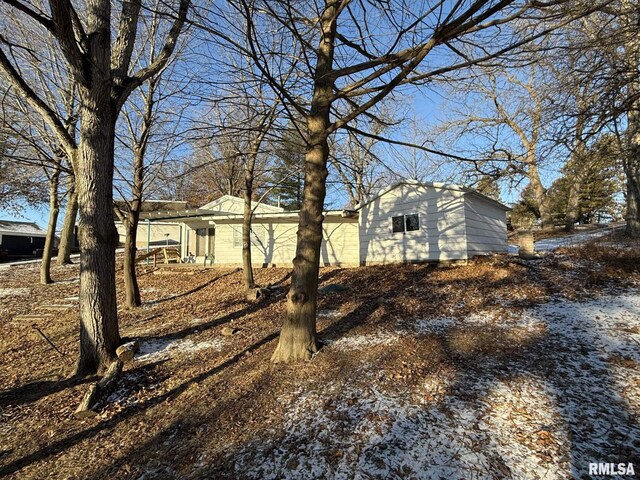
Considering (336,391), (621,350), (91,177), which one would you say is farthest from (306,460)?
(91,177)

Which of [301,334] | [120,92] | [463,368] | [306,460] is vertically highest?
[120,92]

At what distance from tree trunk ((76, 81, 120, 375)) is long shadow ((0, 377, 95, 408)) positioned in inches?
6.8

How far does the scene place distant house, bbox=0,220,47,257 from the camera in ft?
80.1

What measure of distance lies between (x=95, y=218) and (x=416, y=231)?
1060 centimetres

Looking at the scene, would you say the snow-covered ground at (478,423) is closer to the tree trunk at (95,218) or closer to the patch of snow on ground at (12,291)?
the tree trunk at (95,218)

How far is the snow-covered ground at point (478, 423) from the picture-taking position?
2506 millimetres

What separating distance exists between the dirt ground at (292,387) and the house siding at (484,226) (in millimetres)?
3831

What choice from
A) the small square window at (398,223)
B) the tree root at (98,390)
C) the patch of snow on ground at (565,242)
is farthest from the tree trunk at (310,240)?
the patch of snow on ground at (565,242)

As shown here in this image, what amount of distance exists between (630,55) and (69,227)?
21505 mm

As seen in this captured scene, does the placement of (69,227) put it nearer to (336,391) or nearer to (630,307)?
(336,391)

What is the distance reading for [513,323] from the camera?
5547 mm

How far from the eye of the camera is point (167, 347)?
18.5 feet

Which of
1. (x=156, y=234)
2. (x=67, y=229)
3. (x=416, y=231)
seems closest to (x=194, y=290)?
(x=416, y=231)

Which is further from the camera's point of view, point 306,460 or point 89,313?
point 89,313
